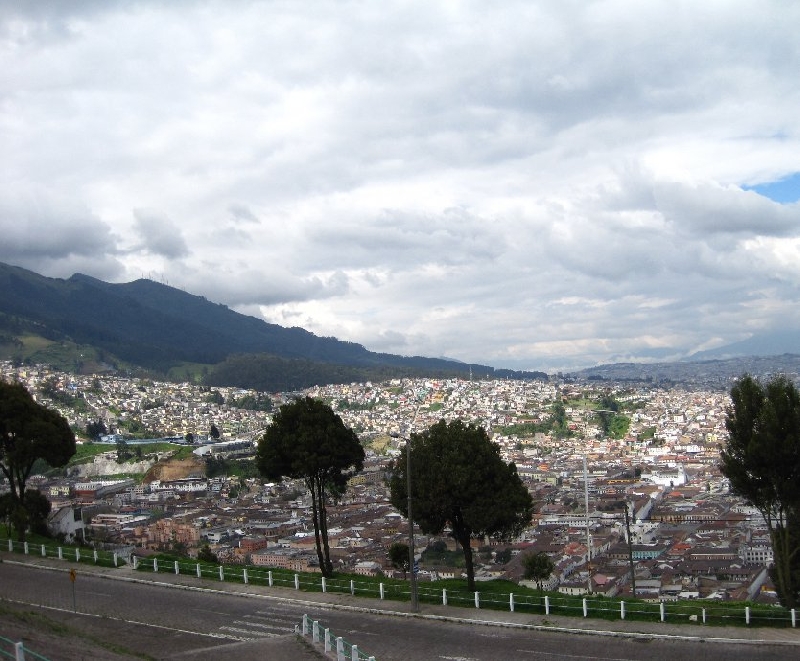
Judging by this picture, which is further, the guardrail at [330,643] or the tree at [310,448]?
the tree at [310,448]

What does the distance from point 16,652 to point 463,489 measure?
9.97 meters

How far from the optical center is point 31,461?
23.0 meters

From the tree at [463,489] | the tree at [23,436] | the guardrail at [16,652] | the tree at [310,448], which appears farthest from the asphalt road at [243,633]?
the tree at [23,436]

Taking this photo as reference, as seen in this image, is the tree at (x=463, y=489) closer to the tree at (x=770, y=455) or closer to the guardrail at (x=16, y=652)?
the tree at (x=770, y=455)

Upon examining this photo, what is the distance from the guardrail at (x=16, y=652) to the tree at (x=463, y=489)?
938 cm

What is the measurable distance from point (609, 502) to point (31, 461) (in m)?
61.9

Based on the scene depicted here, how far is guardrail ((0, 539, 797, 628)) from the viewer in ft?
45.8

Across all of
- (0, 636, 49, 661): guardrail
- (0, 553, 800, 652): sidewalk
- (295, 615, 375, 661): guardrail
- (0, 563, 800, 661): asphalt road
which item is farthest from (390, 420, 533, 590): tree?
(0, 636, 49, 661): guardrail

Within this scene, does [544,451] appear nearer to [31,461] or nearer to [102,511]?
[102,511]

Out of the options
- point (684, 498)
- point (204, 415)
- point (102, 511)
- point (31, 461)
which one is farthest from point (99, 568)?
point (204, 415)

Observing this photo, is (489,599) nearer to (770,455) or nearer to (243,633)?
(243,633)

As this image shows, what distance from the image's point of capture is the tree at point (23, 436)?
22312 millimetres

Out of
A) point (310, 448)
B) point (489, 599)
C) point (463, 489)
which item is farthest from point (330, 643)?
point (310, 448)

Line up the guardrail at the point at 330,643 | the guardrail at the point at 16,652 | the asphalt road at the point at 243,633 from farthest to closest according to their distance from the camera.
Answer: the asphalt road at the point at 243,633
the guardrail at the point at 330,643
the guardrail at the point at 16,652
